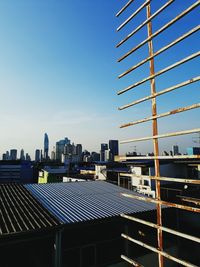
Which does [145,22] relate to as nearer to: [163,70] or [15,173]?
[163,70]

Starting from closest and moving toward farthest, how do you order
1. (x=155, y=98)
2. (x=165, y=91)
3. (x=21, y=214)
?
(x=165, y=91) → (x=155, y=98) → (x=21, y=214)

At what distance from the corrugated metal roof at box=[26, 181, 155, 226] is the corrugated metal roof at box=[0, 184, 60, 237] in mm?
529

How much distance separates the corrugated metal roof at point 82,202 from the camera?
1178 centimetres

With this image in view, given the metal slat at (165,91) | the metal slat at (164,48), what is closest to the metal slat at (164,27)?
the metal slat at (164,48)

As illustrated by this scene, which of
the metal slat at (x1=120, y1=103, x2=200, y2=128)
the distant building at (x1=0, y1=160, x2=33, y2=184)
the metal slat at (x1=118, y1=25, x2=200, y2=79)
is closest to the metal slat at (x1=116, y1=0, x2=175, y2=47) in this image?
the metal slat at (x1=118, y1=25, x2=200, y2=79)

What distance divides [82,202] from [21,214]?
403 cm

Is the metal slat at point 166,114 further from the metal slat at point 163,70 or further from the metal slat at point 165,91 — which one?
the metal slat at point 163,70

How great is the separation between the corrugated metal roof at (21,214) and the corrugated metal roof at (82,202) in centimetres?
53

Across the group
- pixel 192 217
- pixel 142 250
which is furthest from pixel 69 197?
pixel 192 217

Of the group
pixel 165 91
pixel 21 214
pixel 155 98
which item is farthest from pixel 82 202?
pixel 165 91

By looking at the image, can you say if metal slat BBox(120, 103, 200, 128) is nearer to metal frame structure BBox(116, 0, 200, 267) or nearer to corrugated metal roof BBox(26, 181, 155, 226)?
metal frame structure BBox(116, 0, 200, 267)

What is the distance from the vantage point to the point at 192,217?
18.1 metres

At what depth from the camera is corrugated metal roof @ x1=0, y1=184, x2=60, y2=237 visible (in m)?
9.45

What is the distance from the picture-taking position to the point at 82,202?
1398 centimetres
